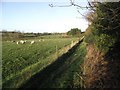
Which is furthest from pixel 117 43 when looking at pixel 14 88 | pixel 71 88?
pixel 14 88

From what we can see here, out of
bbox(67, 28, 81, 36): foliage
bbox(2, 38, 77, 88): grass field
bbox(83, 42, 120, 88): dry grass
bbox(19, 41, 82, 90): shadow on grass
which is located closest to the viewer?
bbox(83, 42, 120, 88): dry grass

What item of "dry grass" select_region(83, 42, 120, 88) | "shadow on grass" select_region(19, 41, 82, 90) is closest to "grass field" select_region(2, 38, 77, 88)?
"shadow on grass" select_region(19, 41, 82, 90)

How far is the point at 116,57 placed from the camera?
61.0ft

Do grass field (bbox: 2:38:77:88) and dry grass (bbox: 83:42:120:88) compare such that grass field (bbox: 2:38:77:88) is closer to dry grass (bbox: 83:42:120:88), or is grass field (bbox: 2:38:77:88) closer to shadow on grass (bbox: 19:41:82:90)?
shadow on grass (bbox: 19:41:82:90)

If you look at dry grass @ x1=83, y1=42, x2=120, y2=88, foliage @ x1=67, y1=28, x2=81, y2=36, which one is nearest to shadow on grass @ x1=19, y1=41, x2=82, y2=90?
dry grass @ x1=83, y1=42, x2=120, y2=88

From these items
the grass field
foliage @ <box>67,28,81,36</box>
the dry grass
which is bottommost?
the grass field

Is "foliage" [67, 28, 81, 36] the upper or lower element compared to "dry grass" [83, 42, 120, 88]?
upper

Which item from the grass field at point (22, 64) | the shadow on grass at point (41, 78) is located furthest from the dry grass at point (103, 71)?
the grass field at point (22, 64)

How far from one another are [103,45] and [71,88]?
6.35 m

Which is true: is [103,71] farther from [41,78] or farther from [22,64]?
[22,64]

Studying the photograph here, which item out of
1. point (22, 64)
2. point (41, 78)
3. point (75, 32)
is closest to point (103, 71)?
→ point (41, 78)

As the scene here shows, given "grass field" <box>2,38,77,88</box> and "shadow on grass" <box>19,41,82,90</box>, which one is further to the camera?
"grass field" <box>2,38,77,88</box>

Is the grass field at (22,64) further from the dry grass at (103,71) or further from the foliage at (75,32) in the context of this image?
the foliage at (75,32)

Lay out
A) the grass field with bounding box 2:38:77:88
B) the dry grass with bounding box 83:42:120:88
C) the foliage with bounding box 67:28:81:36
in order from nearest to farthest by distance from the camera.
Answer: the dry grass with bounding box 83:42:120:88, the grass field with bounding box 2:38:77:88, the foliage with bounding box 67:28:81:36
